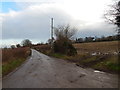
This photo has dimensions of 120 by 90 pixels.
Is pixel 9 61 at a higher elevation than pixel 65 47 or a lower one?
lower

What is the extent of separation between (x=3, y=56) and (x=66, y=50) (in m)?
20.8

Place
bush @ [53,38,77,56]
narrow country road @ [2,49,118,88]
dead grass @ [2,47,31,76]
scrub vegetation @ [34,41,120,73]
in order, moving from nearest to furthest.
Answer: narrow country road @ [2,49,118,88] < scrub vegetation @ [34,41,120,73] < dead grass @ [2,47,31,76] < bush @ [53,38,77,56]

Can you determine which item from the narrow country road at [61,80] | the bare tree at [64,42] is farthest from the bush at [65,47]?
the narrow country road at [61,80]

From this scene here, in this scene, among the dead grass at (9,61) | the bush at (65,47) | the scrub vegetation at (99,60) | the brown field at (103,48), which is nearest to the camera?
the scrub vegetation at (99,60)

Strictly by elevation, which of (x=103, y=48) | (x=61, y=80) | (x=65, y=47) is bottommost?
(x=103, y=48)

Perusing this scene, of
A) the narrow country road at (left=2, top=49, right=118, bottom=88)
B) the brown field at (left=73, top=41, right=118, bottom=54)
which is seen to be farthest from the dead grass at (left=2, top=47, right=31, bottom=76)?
the brown field at (left=73, top=41, right=118, bottom=54)

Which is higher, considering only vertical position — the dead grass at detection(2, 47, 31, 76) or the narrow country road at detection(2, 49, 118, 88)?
the narrow country road at detection(2, 49, 118, 88)

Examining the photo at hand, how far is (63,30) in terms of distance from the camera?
53.8 metres

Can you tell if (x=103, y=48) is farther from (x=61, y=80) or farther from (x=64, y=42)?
(x=61, y=80)

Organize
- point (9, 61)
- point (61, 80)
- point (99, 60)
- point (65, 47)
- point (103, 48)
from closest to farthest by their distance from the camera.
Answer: point (61, 80)
point (99, 60)
point (9, 61)
point (65, 47)
point (103, 48)

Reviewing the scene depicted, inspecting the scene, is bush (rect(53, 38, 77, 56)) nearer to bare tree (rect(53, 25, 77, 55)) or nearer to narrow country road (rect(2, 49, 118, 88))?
bare tree (rect(53, 25, 77, 55))

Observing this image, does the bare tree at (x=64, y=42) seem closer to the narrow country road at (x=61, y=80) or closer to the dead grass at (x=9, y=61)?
the dead grass at (x=9, y=61)

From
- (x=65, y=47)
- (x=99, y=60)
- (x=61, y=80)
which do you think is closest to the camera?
(x=61, y=80)

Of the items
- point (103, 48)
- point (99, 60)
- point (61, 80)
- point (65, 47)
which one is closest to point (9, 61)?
point (99, 60)
